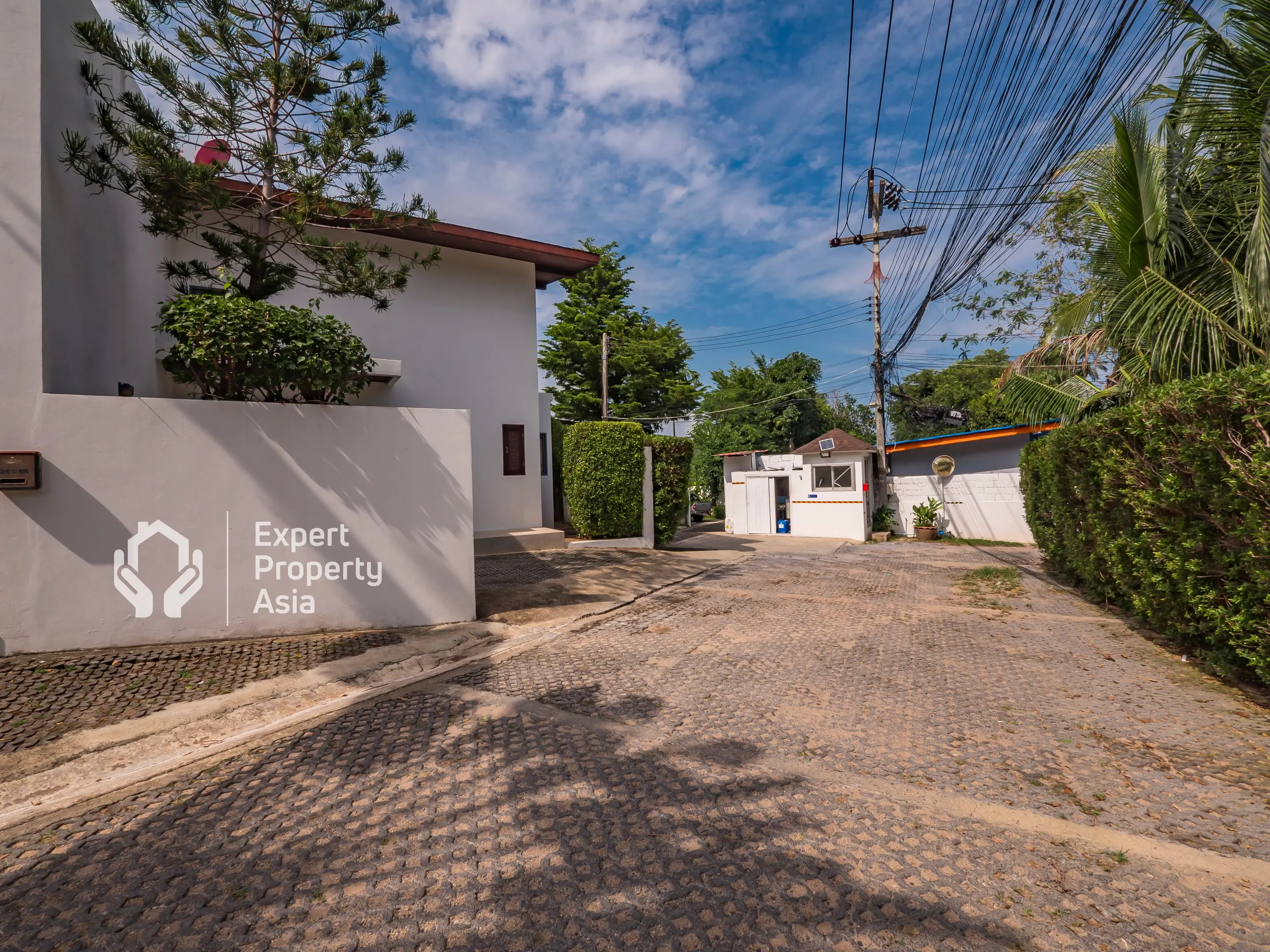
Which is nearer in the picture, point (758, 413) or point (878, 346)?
point (878, 346)

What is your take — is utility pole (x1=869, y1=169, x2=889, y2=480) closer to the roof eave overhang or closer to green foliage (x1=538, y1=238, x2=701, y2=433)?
the roof eave overhang

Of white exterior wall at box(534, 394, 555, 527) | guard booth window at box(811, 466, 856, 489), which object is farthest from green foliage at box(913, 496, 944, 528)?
white exterior wall at box(534, 394, 555, 527)

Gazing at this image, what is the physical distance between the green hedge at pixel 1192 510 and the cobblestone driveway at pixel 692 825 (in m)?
0.58

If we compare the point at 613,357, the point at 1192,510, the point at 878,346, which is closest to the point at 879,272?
the point at 878,346

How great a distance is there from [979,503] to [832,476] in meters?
4.16

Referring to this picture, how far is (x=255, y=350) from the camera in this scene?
5.44 m

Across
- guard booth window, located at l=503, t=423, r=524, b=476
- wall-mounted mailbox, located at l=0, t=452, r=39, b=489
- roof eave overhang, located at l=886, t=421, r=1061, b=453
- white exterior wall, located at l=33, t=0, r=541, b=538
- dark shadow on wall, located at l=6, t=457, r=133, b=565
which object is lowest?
dark shadow on wall, located at l=6, t=457, r=133, b=565

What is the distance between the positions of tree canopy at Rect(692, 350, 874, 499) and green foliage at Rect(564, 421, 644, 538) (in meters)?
15.6

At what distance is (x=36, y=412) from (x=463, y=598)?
12.4 feet

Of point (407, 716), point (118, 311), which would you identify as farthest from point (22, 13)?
point (407, 716)

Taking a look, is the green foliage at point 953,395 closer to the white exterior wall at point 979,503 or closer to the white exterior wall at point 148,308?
the white exterior wall at point 979,503

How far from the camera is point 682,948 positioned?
214 centimetres

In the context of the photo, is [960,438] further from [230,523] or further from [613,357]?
[230,523]

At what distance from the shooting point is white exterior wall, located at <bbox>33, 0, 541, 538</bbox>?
5137 millimetres
